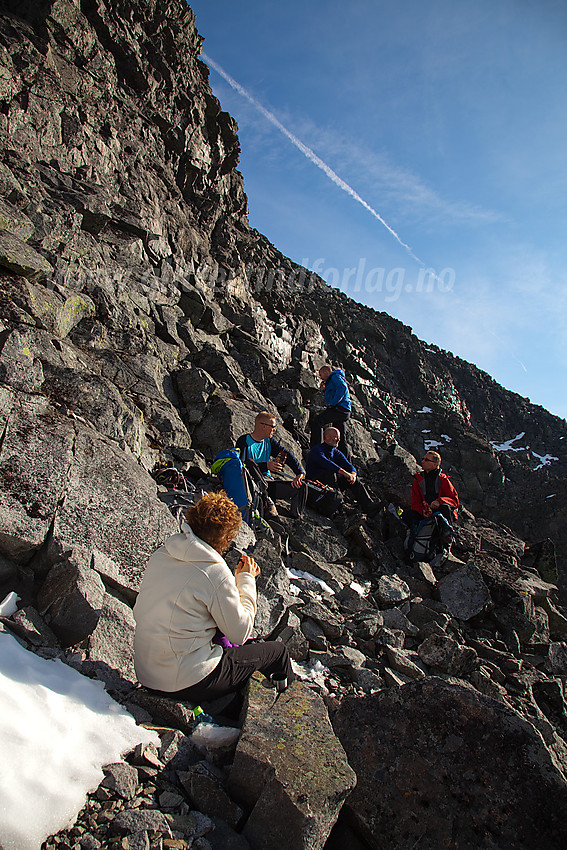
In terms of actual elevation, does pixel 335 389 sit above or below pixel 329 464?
above

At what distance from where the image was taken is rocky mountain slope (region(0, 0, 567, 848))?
11.0 ft

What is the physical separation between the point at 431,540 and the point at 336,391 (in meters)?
4.81

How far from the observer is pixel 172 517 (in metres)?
6.16

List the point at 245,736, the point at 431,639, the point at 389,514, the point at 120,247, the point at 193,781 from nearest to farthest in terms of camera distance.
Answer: the point at 193,781 < the point at 245,736 < the point at 431,639 < the point at 389,514 < the point at 120,247

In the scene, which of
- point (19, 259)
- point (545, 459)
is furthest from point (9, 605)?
point (545, 459)

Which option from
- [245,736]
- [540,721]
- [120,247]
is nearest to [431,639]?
[540,721]

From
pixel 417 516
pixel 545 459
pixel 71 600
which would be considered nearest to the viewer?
pixel 71 600

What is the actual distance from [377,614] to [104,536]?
480 centimetres

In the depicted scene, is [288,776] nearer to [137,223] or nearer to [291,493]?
[291,493]

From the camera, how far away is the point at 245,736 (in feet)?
10.8

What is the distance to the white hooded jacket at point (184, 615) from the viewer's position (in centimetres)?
358

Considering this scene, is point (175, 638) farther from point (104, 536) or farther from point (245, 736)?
point (104, 536)

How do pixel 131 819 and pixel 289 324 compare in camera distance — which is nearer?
pixel 131 819

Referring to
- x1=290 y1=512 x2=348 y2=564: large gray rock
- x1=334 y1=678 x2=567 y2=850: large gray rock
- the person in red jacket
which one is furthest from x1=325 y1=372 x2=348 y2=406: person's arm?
x1=334 y1=678 x2=567 y2=850: large gray rock
